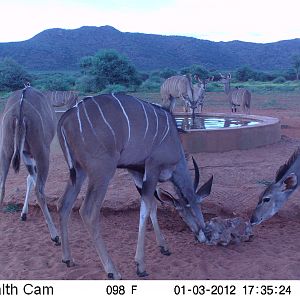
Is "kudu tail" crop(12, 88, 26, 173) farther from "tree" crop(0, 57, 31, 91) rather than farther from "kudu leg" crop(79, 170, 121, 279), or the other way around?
"tree" crop(0, 57, 31, 91)

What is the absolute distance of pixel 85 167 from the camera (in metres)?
4.57

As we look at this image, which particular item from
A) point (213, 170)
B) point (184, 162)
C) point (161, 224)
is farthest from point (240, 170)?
point (184, 162)

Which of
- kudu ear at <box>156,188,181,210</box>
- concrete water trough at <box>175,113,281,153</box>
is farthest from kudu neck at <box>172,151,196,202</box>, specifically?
concrete water trough at <box>175,113,281,153</box>

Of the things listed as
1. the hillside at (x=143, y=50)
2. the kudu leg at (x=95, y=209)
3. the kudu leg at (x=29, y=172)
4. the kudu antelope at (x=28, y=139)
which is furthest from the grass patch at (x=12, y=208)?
the hillside at (x=143, y=50)

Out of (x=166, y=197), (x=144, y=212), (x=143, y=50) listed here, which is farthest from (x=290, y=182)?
(x=143, y=50)

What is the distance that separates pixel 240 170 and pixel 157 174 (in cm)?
387

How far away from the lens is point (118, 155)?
4.62 metres

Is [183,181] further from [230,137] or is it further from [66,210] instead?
[230,137]

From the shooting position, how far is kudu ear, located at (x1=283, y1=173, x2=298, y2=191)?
562 centimetres

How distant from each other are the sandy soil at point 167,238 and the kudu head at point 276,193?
0.28 metres

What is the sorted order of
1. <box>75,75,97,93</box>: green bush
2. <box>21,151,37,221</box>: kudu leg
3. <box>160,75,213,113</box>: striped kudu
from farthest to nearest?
<box>75,75,97,93</box>: green bush
<box>160,75,213,113</box>: striped kudu
<box>21,151,37,221</box>: kudu leg

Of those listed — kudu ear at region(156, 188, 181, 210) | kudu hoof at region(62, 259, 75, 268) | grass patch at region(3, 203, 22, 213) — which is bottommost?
grass patch at region(3, 203, 22, 213)

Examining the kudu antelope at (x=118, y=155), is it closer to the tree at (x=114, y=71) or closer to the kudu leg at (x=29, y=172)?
the kudu leg at (x=29, y=172)

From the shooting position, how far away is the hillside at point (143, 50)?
74.7 meters
